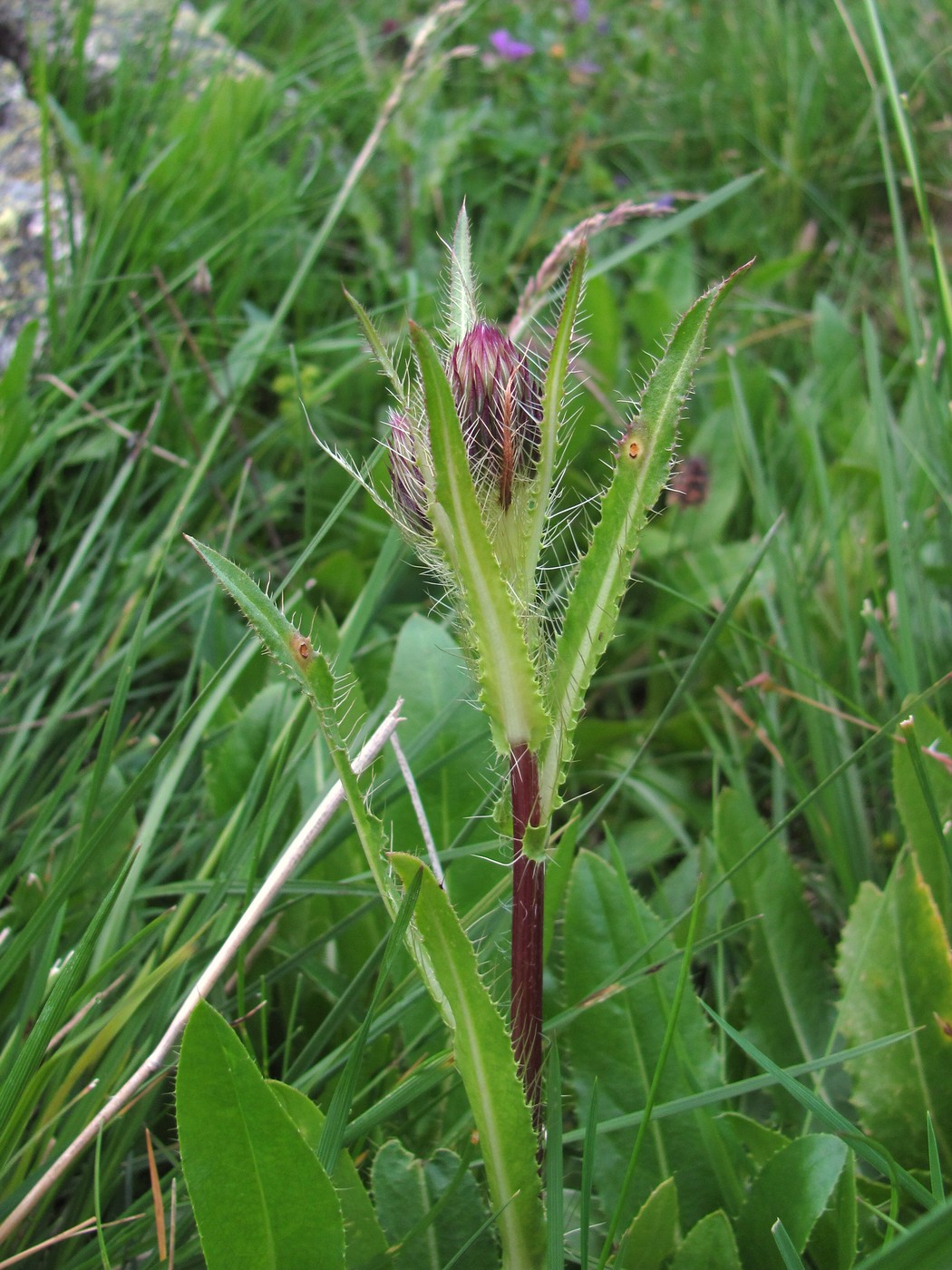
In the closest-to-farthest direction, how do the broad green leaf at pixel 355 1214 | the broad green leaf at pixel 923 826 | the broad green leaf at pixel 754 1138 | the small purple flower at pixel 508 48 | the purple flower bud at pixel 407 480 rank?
the purple flower bud at pixel 407 480, the broad green leaf at pixel 355 1214, the broad green leaf at pixel 754 1138, the broad green leaf at pixel 923 826, the small purple flower at pixel 508 48

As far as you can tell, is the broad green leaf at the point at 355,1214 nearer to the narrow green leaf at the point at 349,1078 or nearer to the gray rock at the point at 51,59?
the narrow green leaf at the point at 349,1078

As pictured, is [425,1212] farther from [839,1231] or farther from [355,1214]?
[839,1231]

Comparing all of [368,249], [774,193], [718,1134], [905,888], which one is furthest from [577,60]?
[718,1134]


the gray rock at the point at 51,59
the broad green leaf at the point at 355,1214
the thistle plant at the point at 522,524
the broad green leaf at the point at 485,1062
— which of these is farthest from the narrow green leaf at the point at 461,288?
the gray rock at the point at 51,59

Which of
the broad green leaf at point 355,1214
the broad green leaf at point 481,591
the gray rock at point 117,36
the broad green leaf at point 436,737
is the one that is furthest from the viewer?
the gray rock at point 117,36

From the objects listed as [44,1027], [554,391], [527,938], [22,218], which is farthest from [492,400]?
[22,218]

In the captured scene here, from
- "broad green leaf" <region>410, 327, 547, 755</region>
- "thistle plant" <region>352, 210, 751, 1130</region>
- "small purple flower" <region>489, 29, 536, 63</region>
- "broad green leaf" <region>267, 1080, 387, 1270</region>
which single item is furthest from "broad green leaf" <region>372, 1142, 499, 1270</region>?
"small purple flower" <region>489, 29, 536, 63</region>
